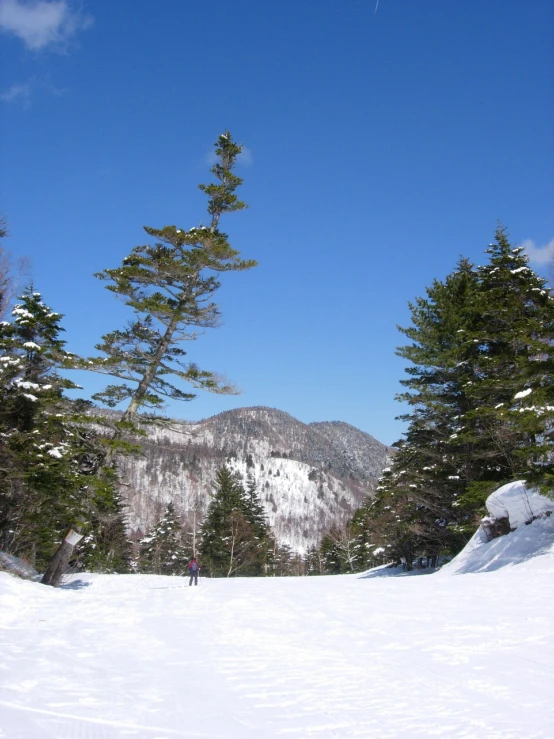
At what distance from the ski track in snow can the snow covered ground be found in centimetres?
2

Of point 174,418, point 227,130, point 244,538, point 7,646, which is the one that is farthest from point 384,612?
point 244,538

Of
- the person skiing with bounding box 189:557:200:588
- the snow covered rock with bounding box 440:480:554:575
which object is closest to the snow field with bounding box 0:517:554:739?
the snow covered rock with bounding box 440:480:554:575

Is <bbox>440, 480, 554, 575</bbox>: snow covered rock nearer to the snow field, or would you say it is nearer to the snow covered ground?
the snow covered ground

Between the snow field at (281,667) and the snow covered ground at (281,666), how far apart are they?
2 centimetres

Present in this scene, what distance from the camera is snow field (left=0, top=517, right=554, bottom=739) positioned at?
429 centimetres

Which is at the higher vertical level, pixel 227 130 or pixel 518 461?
pixel 227 130

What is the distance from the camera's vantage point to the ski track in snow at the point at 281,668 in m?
4.29

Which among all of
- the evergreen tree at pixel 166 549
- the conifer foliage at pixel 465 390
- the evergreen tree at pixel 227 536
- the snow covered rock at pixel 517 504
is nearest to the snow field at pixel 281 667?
the snow covered rock at pixel 517 504

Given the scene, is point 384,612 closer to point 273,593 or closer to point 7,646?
point 273,593

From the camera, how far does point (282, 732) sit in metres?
4.19

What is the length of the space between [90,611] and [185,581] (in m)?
14.7

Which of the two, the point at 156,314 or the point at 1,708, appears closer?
the point at 1,708

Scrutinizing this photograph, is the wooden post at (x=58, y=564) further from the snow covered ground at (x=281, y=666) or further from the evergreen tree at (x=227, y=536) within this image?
the evergreen tree at (x=227, y=536)

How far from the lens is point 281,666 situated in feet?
20.4
